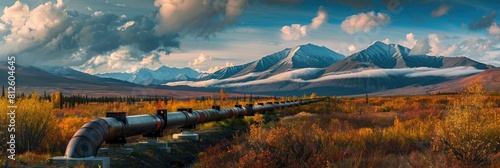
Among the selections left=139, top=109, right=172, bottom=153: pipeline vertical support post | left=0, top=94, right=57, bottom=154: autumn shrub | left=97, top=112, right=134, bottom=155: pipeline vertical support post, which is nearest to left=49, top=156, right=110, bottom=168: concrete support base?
left=97, top=112, right=134, bottom=155: pipeline vertical support post

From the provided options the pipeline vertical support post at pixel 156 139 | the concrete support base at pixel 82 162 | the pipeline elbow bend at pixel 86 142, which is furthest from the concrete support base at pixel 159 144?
the concrete support base at pixel 82 162

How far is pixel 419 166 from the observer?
41.9ft

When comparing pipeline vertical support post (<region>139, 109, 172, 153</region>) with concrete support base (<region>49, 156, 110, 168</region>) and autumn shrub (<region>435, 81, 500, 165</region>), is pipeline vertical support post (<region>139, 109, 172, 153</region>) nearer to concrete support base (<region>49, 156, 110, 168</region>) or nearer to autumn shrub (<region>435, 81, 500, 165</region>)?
concrete support base (<region>49, 156, 110, 168</region>)

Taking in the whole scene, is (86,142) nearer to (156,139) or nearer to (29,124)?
(29,124)

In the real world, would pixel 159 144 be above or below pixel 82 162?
below

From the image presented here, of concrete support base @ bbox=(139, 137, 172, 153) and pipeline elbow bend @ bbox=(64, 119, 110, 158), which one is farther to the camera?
concrete support base @ bbox=(139, 137, 172, 153)

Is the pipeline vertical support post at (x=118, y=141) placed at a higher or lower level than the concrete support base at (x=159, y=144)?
higher

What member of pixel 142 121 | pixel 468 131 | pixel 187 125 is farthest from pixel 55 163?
pixel 187 125

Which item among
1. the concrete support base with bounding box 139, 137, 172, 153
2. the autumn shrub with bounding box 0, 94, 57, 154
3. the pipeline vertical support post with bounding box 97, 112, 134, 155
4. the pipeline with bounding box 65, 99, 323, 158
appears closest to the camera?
the pipeline with bounding box 65, 99, 323, 158

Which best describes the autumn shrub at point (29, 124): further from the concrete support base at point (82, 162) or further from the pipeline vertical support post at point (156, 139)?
the concrete support base at point (82, 162)

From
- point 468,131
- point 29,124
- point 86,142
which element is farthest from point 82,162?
point 468,131

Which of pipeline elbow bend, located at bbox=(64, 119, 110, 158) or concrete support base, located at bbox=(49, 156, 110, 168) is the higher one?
pipeline elbow bend, located at bbox=(64, 119, 110, 158)

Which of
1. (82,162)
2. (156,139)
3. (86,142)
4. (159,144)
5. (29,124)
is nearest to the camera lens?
(82,162)

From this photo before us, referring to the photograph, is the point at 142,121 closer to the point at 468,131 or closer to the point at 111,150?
the point at 111,150
